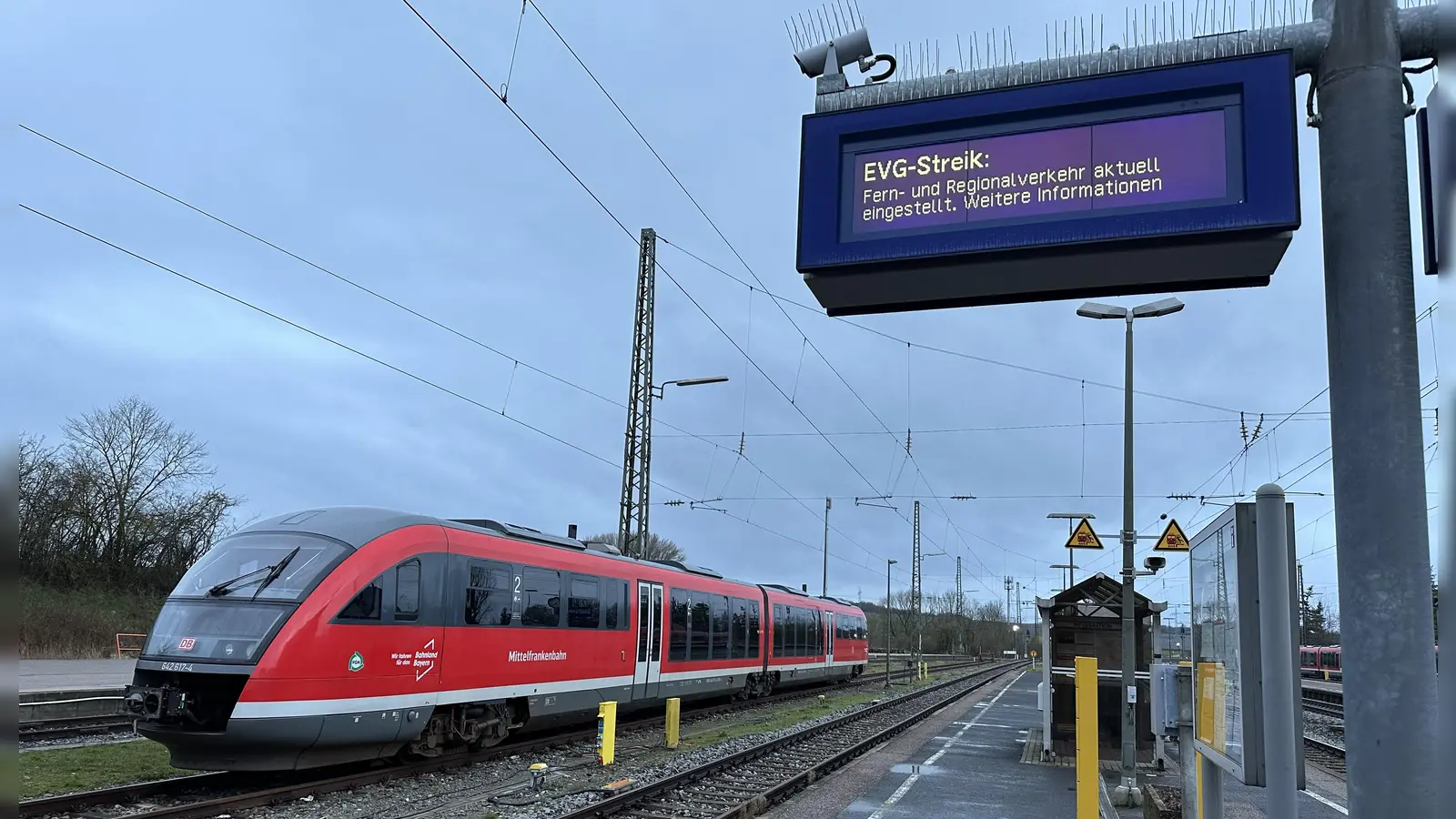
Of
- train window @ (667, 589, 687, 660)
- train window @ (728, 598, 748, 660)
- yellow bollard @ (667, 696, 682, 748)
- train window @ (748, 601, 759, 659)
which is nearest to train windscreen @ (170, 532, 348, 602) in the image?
yellow bollard @ (667, 696, 682, 748)

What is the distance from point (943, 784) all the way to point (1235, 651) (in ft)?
30.7

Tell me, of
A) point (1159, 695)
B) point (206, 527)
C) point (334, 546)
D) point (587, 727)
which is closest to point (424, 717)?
point (334, 546)

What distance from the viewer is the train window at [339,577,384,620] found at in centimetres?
1155

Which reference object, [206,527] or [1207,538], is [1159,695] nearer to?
[1207,538]

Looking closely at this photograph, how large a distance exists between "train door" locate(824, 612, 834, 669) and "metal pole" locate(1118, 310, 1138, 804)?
61.7ft

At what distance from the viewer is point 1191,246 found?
4199 mm

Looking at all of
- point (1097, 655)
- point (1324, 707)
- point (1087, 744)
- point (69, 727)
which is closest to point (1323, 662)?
point (1324, 707)

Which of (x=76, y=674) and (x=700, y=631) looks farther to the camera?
(x=76, y=674)

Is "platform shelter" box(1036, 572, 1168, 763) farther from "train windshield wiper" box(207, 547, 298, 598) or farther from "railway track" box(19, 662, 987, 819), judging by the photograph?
"train windshield wiper" box(207, 547, 298, 598)

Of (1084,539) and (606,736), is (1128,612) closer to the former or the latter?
(1084,539)

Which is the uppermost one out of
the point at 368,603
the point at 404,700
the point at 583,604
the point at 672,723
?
the point at 368,603

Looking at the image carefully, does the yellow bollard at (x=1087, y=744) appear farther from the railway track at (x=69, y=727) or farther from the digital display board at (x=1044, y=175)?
the railway track at (x=69, y=727)

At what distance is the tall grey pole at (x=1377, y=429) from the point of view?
3311 mm

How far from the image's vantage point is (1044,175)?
4.48 meters
